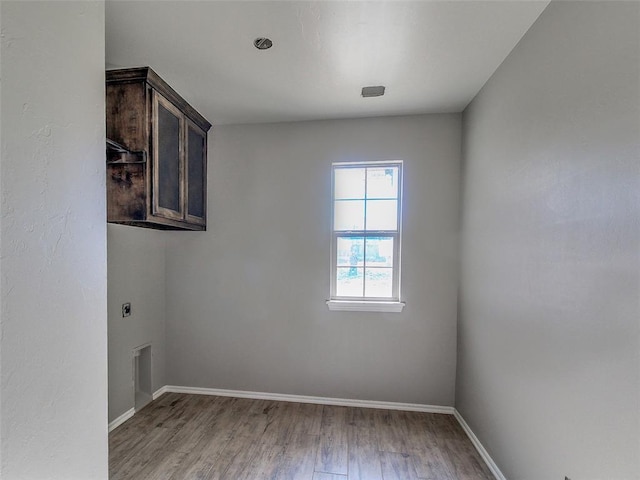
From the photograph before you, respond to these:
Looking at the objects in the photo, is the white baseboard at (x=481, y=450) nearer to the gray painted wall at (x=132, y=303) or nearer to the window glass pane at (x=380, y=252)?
the window glass pane at (x=380, y=252)

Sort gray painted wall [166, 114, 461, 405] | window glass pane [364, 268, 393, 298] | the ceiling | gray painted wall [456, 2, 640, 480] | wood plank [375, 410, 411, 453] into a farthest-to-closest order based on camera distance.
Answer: window glass pane [364, 268, 393, 298] → gray painted wall [166, 114, 461, 405] → wood plank [375, 410, 411, 453] → the ceiling → gray painted wall [456, 2, 640, 480]

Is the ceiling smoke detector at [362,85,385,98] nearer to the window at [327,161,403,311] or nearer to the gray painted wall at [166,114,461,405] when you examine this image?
the gray painted wall at [166,114,461,405]

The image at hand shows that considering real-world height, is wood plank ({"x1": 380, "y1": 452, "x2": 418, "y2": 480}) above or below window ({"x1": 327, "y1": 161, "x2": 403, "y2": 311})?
below

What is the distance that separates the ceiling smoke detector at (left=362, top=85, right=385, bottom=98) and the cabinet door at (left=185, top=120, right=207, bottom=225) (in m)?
1.44

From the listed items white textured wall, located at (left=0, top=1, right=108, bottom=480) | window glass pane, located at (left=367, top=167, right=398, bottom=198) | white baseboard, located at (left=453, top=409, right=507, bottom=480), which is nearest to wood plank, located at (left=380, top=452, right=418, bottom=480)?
white baseboard, located at (left=453, top=409, right=507, bottom=480)

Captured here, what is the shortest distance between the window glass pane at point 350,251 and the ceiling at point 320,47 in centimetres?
118

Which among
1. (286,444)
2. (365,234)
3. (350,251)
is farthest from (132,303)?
(365,234)

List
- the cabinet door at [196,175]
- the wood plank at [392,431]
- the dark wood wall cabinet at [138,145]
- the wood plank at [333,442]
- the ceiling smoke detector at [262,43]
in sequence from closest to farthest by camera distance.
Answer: the ceiling smoke detector at [262,43]
the dark wood wall cabinet at [138,145]
the wood plank at [333,442]
the wood plank at [392,431]
the cabinet door at [196,175]

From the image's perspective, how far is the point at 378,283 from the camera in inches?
105

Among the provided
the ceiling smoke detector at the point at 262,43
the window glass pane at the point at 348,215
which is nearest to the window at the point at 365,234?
the window glass pane at the point at 348,215

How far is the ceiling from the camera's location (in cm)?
142

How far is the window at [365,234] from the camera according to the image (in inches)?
104

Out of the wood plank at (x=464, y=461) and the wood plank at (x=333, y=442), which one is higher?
the wood plank at (x=464, y=461)

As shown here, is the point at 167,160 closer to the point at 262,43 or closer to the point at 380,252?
the point at 262,43
